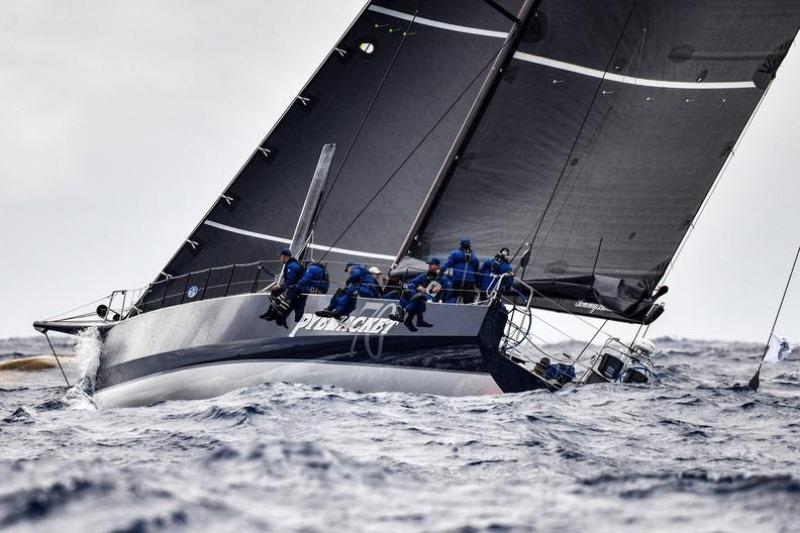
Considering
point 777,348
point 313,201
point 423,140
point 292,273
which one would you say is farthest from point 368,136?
point 777,348

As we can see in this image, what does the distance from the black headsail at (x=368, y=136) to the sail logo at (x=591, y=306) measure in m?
2.62

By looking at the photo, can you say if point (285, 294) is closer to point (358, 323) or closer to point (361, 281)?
point (361, 281)

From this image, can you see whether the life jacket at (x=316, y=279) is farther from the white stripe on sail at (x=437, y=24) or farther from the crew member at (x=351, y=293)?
the white stripe on sail at (x=437, y=24)

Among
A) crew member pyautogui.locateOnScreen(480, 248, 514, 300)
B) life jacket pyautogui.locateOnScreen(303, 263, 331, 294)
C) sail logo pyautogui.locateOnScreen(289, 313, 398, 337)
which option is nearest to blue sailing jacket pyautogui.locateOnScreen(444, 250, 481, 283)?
crew member pyautogui.locateOnScreen(480, 248, 514, 300)

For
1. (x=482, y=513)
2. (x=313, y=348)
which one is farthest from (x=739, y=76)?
(x=482, y=513)

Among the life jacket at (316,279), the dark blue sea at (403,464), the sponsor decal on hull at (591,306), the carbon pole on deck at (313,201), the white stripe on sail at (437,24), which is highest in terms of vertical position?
the white stripe on sail at (437,24)

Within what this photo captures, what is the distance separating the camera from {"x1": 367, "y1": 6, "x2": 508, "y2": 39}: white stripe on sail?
49.5 ft

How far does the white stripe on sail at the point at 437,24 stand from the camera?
1509 centimetres

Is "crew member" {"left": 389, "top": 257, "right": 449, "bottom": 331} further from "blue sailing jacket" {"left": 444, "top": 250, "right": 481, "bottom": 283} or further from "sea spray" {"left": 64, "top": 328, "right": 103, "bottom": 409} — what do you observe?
"sea spray" {"left": 64, "top": 328, "right": 103, "bottom": 409}

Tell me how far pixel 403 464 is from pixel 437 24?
8.61 m

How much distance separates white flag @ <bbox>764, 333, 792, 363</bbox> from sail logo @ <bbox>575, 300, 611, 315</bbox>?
81.0 inches

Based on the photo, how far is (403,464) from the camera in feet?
26.0

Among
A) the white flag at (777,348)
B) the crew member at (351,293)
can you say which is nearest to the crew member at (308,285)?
the crew member at (351,293)

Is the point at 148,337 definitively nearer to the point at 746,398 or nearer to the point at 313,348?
the point at 313,348
